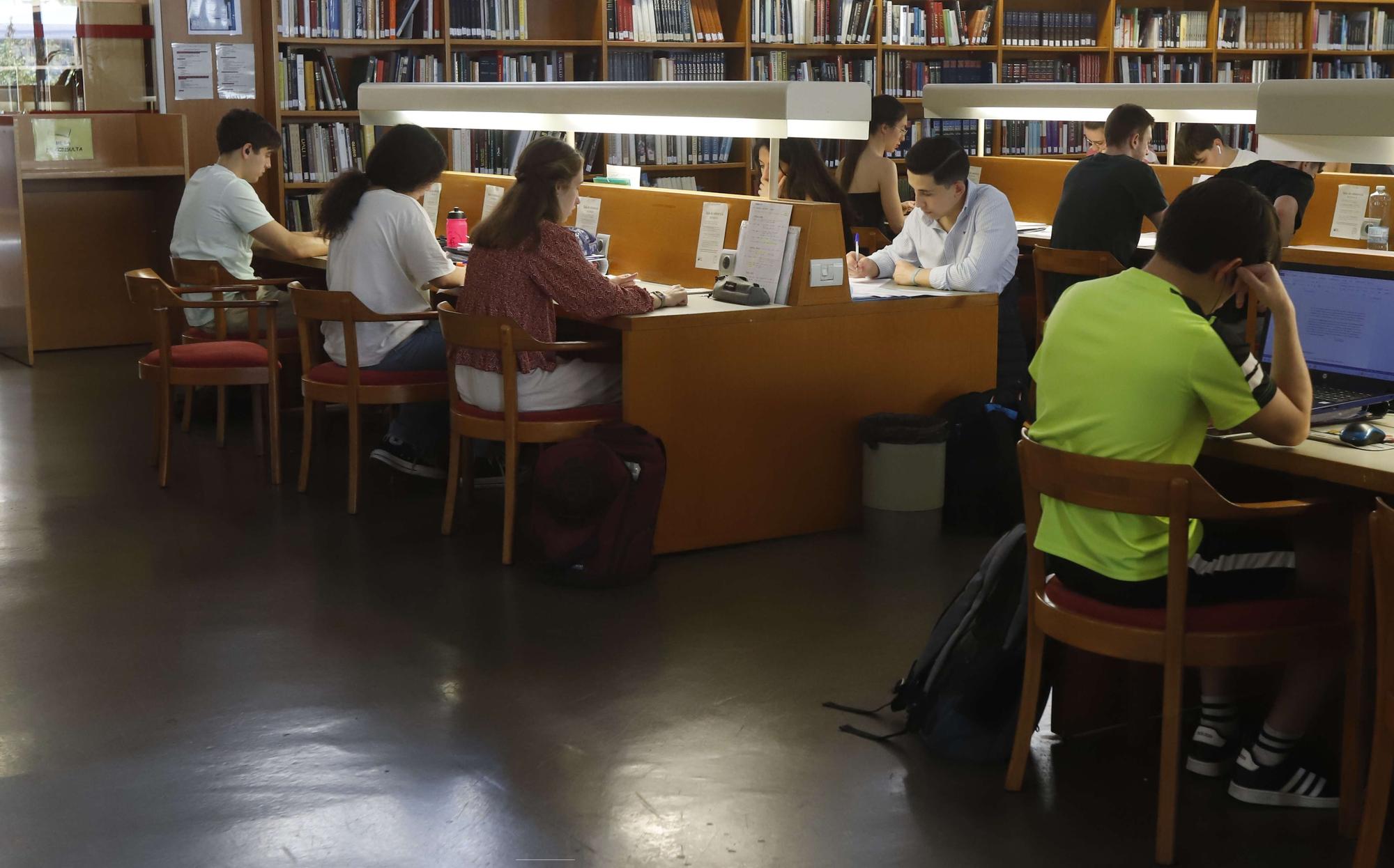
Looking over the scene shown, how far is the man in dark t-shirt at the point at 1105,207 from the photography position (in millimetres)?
5488

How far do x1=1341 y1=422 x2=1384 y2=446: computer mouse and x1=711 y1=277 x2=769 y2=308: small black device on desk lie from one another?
6.42 ft

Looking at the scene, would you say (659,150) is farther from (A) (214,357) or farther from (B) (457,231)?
(A) (214,357)

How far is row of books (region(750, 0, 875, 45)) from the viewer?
334 inches

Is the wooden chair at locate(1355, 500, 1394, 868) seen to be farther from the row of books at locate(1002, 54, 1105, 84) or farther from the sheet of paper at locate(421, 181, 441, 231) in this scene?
the row of books at locate(1002, 54, 1105, 84)

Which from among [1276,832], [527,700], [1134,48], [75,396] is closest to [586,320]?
[527,700]

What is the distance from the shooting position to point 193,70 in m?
7.43

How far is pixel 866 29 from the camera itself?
897cm

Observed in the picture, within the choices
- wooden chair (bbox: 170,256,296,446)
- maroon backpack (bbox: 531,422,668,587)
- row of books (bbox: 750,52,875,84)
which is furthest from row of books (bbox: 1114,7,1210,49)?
maroon backpack (bbox: 531,422,668,587)

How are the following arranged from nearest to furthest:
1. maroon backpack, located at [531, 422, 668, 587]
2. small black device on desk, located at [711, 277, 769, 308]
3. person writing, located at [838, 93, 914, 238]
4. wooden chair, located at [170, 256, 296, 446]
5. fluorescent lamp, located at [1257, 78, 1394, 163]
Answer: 1. fluorescent lamp, located at [1257, 78, 1394, 163]
2. maroon backpack, located at [531, 422, 668, 587]
3. small black device on desk, located at [711, 277, 769, 308]
4. wooden chair, located at [170, 256, 296, 446]
5. person writing, located at [838, 93, 914, 238]

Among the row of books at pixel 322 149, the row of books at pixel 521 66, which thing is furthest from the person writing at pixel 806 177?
the row of books at pixel 322 149

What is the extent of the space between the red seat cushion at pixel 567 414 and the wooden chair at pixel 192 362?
108cm

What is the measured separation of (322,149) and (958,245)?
153 inches

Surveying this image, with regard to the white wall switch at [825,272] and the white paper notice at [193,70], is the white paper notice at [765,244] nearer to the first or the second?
the white wall switch at [825,272]

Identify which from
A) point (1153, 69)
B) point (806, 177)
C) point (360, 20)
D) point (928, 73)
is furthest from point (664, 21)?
point (1153, 69)
